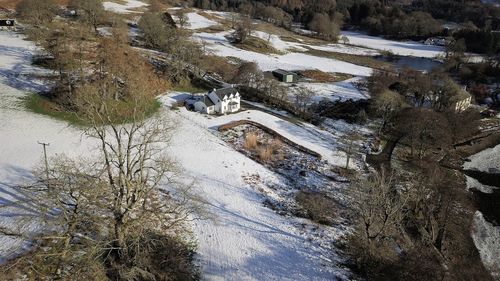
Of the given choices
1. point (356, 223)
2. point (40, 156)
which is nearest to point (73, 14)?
point (40, 156)

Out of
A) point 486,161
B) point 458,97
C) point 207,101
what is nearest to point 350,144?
point 486,161

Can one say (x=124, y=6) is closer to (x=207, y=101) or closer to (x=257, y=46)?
(x=257, y=46)

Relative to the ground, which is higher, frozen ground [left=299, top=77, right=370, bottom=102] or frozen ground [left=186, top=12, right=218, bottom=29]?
frozen ground [left=186, top=12, right=218, bottom=29]

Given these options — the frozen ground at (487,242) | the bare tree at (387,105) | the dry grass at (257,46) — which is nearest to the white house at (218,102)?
the bare tree at (387,105)

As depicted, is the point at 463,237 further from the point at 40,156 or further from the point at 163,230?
the point at 40,156

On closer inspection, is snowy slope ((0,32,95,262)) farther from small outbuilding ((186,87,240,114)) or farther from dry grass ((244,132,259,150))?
dry grass ((244,132,259,150))

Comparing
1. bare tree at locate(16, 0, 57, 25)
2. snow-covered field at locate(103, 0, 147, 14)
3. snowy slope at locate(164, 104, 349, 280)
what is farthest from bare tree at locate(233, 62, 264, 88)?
snow-covered field at locate(103, 0, 147, 14)

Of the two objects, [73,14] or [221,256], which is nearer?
[221,256]
